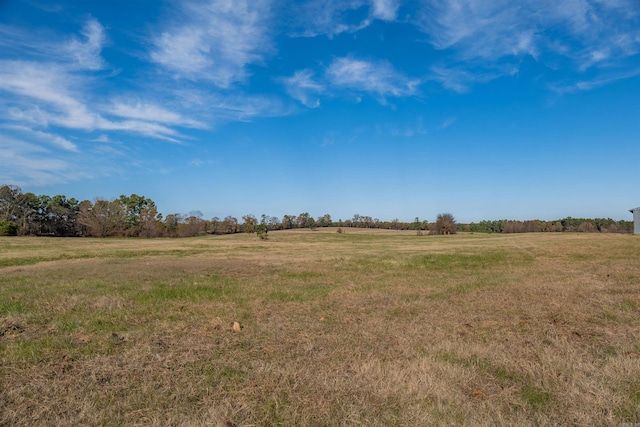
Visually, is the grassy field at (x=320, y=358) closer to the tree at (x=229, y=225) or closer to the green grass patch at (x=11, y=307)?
the green grass patch at (x=11, y=307)

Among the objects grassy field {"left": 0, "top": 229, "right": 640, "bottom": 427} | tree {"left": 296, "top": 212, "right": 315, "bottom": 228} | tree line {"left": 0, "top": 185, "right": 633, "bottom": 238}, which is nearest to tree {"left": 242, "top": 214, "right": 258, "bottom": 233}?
tree line {"left": 0, "top": 185, "right": 633, "bottom": 238}

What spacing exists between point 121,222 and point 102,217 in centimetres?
438

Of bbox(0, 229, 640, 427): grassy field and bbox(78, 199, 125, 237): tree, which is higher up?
bbox(78, 199, 125, 237): tree

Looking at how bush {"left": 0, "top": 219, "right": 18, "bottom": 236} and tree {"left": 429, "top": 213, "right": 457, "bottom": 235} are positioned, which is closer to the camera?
bush {"left": 0, "top": 219, "right": 18, "bottom": 236}

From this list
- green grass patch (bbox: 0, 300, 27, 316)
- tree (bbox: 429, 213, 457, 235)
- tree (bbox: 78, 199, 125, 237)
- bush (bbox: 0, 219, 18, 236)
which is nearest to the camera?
green grass patch (bbox: 0, 300, 27, 316)

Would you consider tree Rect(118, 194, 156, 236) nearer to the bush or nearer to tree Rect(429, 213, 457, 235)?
the bush

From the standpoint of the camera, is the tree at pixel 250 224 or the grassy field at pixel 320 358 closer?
the grassy field at pixel 320 358

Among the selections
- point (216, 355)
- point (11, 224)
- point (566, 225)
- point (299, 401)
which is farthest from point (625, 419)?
point (566, 225)

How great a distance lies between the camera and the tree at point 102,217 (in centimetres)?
8444

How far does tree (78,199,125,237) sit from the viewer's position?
3324 inches

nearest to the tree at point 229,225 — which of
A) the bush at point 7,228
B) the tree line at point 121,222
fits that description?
the tree line at point 121,222

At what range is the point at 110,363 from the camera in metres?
5.48

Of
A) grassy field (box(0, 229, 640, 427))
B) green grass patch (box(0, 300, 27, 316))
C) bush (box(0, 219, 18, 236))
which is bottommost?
green grass patch (box(0, 300, 27, 316))

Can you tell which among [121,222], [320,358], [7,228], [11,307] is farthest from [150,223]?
[320,358]
